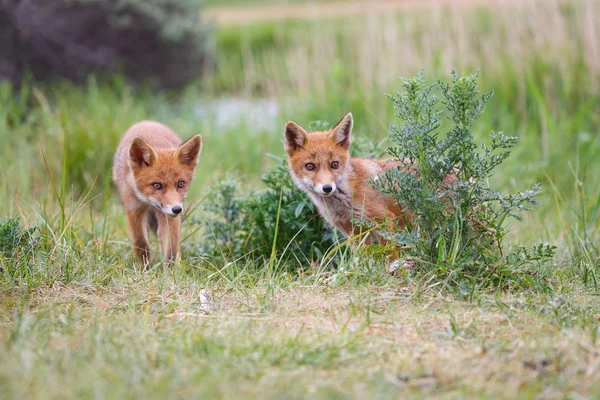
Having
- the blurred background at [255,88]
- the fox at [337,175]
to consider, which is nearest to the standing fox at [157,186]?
the blurred background at [255,88]

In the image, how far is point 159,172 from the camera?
5.43 meters

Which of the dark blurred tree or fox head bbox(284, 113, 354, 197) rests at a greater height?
the dark blurred tree

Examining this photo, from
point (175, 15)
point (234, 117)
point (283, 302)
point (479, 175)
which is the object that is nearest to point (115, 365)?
point (283, 302)

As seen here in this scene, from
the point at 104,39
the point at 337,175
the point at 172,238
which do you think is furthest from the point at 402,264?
the point at 104,39

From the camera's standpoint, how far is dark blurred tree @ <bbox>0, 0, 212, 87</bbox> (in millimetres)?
10477

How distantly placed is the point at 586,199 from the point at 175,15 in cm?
809

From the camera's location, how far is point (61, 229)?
4895 millimetres

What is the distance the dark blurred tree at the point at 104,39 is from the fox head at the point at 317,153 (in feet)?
21.3

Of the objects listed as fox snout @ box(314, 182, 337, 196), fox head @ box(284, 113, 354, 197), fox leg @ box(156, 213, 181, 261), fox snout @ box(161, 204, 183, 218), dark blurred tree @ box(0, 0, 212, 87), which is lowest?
fox leg @ box(156, 213, 181, 261)

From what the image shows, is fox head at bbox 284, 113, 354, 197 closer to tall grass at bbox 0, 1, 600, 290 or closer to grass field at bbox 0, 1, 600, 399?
grass field at bbox 0, 1, 600, 399

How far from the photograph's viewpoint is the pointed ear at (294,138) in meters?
5.38

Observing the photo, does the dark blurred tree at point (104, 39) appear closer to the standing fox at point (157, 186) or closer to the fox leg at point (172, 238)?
the standing fox at point (157, 186)

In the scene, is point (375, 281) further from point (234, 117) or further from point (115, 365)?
point (234, 117)

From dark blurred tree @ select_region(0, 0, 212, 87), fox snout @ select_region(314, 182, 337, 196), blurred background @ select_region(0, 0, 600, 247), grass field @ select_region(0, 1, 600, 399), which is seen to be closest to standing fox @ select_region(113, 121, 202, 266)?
grass field @ select_region(0, 1, 600, 399)
